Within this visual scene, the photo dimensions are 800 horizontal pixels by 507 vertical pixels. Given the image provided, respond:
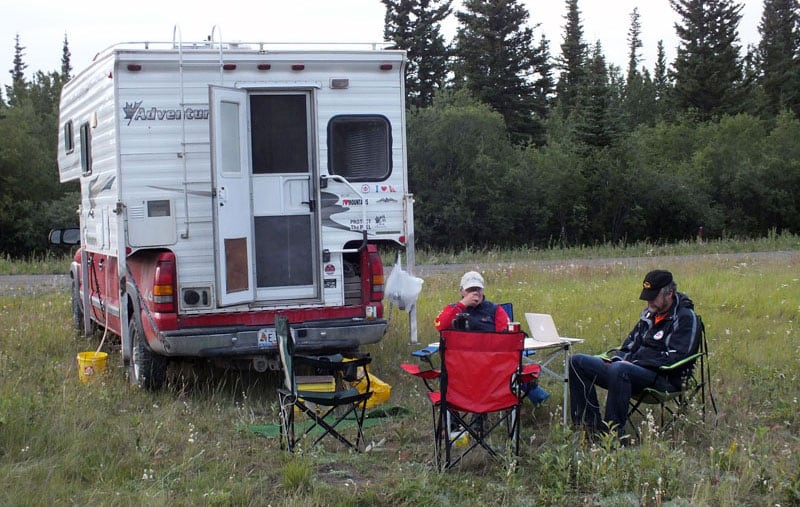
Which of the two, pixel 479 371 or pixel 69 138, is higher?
pixel 69 138

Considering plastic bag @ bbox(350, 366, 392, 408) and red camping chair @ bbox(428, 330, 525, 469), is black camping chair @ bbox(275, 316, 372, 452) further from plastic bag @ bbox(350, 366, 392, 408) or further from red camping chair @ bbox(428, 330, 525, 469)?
plastic bag @ bbox(350, 366, 392, 408)

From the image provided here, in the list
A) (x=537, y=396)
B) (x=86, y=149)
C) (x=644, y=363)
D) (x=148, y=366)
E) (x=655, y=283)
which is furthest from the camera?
(x=86, y=149)

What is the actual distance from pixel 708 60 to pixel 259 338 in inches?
1851

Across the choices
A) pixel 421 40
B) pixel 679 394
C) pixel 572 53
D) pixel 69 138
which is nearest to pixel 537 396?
pixel 679 394

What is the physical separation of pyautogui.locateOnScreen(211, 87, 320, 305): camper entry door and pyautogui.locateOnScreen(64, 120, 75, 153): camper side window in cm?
313

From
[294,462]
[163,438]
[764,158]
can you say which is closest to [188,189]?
[163,438]

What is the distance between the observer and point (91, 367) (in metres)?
8.05

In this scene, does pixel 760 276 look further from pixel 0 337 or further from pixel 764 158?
pixel 764 158

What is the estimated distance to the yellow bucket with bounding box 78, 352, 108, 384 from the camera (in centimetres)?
802

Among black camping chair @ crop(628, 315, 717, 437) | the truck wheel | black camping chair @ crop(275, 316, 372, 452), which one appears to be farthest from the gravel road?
black camping chair @ crop(628, 315, 717, 437)

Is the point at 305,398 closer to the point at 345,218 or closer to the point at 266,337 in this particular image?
the point at 266,337

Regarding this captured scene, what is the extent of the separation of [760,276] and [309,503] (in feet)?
36.9

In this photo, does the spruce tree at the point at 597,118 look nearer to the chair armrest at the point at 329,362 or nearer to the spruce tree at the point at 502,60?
the spruce tree at the point at 502,60

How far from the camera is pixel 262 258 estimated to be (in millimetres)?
7867
